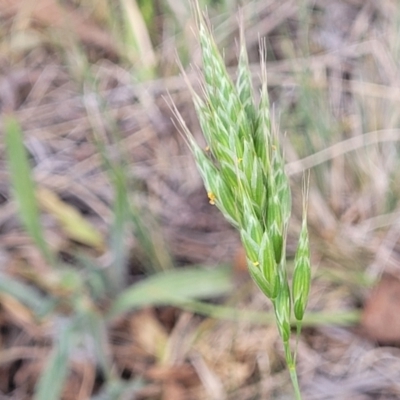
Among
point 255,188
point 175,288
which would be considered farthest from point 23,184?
point 255,188

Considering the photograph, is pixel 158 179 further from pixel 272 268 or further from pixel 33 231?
pixel 272 268

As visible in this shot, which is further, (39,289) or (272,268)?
(39,289)

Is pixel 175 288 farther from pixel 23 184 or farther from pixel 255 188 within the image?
pixel 255 188

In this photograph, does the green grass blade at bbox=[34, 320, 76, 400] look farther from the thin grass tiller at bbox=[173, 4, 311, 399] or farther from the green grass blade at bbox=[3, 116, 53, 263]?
the thin grass tiller at bbox=[173, 4, 311, 399]

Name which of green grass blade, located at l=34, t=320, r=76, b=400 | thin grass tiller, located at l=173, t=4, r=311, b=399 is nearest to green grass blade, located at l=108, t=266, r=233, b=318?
green grass blade, located at l=34, t=320, r=76, b=400

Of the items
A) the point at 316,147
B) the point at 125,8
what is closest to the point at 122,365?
the point at 316,147

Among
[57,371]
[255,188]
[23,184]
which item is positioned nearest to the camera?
[255,188]
